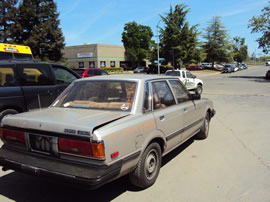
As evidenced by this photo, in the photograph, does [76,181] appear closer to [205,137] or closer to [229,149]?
[229,149]

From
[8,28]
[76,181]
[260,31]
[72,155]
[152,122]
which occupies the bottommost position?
[76,181]

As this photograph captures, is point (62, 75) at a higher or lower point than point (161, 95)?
higher

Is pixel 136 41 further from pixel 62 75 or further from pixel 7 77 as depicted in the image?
pixel 7 77

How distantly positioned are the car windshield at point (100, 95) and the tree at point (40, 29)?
118 ft

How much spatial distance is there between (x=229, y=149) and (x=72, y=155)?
11.7ft

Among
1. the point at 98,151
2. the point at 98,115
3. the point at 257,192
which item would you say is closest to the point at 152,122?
the point at 98,115

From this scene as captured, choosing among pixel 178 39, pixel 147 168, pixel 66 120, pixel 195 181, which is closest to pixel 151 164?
pixel 147 168

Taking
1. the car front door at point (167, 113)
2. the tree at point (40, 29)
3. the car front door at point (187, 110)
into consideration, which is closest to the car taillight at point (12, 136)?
the car front door at point (167, 113)

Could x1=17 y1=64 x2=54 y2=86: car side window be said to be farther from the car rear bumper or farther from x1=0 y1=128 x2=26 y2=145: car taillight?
the car rear bumper

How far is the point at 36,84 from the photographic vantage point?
622 centimetres

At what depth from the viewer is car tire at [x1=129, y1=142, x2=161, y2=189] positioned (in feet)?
10.4

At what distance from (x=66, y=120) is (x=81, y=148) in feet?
1.49

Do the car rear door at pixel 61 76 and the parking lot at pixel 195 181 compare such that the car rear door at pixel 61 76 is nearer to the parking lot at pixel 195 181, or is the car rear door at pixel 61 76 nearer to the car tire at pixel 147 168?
the parking lot at pixel 195 181

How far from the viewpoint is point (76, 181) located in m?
2.51
